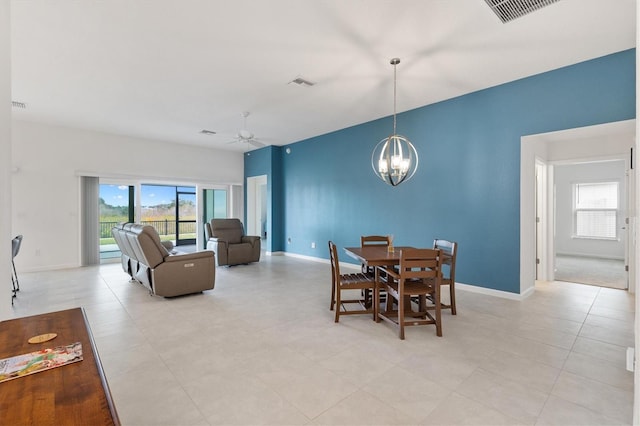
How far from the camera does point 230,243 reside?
6.73m

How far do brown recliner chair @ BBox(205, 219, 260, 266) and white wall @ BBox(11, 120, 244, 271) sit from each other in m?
2.19

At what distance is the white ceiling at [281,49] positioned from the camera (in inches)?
105

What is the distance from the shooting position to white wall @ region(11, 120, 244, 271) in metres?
5.88

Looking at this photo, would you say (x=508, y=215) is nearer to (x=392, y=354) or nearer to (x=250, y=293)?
(x=392, y=354)

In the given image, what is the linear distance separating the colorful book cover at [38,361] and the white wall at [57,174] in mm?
6665

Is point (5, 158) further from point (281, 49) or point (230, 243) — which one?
point (230, 243)

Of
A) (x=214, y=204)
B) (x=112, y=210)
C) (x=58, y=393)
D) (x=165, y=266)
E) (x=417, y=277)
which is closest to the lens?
(x=58, y=393)

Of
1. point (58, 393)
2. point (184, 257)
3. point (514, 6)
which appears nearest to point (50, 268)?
point (184, 257)

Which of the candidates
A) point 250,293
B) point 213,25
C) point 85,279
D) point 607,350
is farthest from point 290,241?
point 607,350

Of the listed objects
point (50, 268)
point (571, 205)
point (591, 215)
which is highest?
point (571, 205)

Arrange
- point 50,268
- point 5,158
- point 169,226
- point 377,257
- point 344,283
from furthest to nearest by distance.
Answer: point 169,226 < point 50,268 < point 344,283 < point 377,257 < point 5,158

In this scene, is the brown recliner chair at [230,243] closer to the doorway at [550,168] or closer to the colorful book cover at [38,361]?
the doorway at [550,168]

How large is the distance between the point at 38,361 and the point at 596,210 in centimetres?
1026

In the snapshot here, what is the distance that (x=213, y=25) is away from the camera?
286 centimetres
